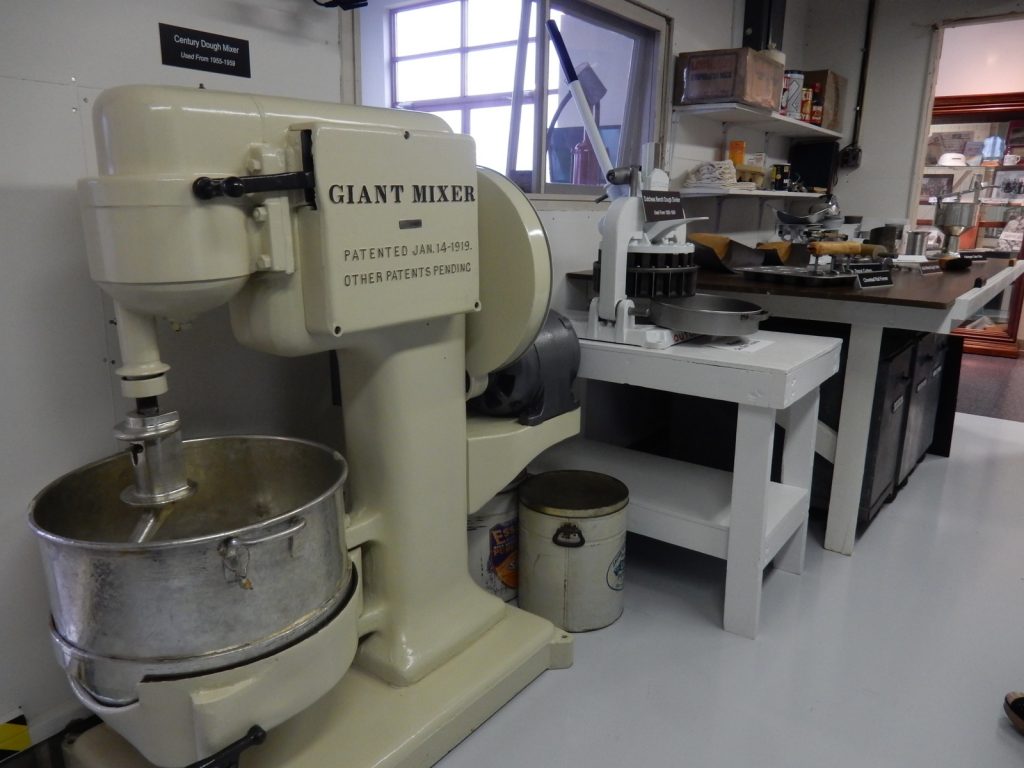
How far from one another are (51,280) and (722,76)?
108 inches

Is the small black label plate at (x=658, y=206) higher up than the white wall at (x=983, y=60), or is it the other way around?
the white wall at (x=983, y=60)

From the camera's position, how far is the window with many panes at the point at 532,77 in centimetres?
258

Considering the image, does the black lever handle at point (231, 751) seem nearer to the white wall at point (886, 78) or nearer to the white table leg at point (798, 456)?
the white table leg at point (798, 456)

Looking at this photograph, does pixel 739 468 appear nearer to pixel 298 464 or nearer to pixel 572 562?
pixel 572 562

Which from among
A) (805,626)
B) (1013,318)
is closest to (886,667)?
(805,626)

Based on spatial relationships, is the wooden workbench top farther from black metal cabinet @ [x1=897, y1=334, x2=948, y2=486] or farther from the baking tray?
black metal cabinet @ [x1=897, y1=334, x2=948, y2=486]

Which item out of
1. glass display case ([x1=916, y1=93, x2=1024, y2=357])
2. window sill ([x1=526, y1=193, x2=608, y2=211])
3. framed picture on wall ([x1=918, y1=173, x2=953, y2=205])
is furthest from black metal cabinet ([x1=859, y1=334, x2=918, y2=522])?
framed picture on wall ([x1=918, y1=173, x2=953, y2=205])

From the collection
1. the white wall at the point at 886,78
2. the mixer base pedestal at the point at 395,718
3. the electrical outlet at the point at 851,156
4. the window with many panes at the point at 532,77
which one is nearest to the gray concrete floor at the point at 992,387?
the white wall at the point at 886,78

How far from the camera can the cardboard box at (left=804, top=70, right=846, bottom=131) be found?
429 cm

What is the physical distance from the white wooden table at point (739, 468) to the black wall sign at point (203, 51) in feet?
3.48

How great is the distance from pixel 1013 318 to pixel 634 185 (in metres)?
5.00

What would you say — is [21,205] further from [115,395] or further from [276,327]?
[276,327]

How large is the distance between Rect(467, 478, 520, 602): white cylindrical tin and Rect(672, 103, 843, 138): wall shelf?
82.6 inches

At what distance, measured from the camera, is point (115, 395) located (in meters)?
1.46
